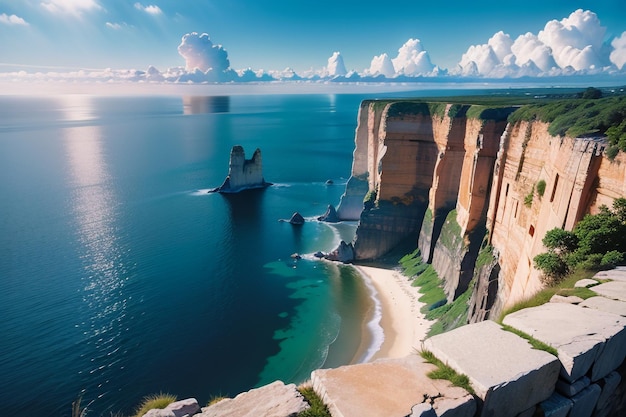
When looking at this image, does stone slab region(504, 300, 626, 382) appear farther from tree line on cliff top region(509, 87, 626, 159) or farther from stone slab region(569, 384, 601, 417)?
tree line on cliff top region(509, 87, 626, 159)

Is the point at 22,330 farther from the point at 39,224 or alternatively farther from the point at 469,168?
the point at 469,168

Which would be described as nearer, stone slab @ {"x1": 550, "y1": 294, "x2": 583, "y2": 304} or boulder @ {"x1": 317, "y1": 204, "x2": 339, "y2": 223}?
stone slab @ {"x1": 550, "y1": 294, "x2": 583, "y2": 304}

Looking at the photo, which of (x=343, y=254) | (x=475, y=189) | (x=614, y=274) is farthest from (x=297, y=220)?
(x=614, y=274)

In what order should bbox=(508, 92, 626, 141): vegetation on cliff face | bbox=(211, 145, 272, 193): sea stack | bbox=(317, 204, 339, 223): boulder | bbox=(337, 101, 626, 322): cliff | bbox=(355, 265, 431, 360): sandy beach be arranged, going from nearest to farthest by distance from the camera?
bbox=(508, 92, 626, 141): vegetation on cliff face
bbox=(337, 101, 626, 322): cliff
bbox=(355, 265, 431, 360): sandy beach
bbox=(317, 204, 339, 223): boulder
bbox=(211, 145, 272, 193): sea stack

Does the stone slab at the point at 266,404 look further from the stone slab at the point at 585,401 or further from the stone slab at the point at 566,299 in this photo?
the stone slab at the point at 566,299

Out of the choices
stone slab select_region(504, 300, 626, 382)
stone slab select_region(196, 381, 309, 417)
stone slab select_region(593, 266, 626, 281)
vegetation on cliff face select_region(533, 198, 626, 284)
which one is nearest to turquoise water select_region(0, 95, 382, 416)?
vegetation on cliff face select_region(533, 198, 626, 284)

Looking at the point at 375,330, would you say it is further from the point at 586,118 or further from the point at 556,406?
the point at 556,406
